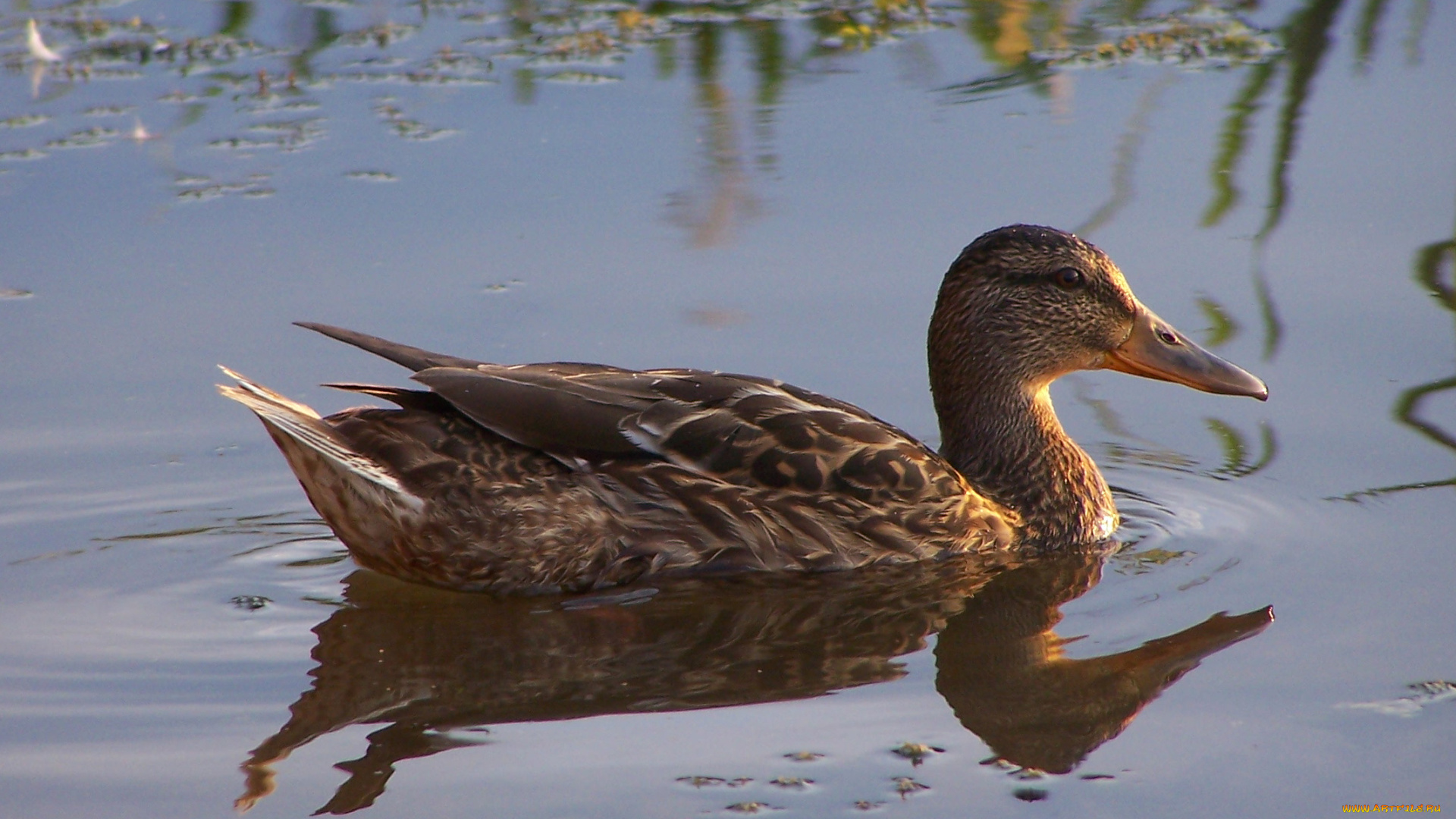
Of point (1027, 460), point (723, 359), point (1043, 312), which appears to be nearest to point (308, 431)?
point (723, 359)

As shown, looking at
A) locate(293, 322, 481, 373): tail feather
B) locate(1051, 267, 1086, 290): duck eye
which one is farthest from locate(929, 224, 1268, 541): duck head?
locate(293, 322, 481, 373): tail feather

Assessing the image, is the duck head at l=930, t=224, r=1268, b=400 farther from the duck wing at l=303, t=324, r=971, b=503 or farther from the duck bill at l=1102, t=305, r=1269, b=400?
the duck wing at l=303, t=324, r=971, b=503

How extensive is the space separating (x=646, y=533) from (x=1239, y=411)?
93.8 inches

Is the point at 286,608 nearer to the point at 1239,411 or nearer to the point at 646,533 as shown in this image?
the point at 646,533

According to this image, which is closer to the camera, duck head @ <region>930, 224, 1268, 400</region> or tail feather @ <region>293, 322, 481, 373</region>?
tail feather @ <region>293, 322, 481, 373</region>

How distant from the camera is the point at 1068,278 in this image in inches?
253

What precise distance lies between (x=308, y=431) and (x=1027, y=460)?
2.44m

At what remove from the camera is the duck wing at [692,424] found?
18.9ft

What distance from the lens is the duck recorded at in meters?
5.69

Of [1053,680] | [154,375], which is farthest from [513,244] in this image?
[1053,680]

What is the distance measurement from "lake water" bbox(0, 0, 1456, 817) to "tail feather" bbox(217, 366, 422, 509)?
400mm

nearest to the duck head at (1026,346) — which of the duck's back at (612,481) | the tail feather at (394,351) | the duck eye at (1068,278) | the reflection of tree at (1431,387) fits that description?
the duck eye at (1068,278)

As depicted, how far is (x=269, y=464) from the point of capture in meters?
6.55

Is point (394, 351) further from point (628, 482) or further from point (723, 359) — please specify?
point (723, 359)
